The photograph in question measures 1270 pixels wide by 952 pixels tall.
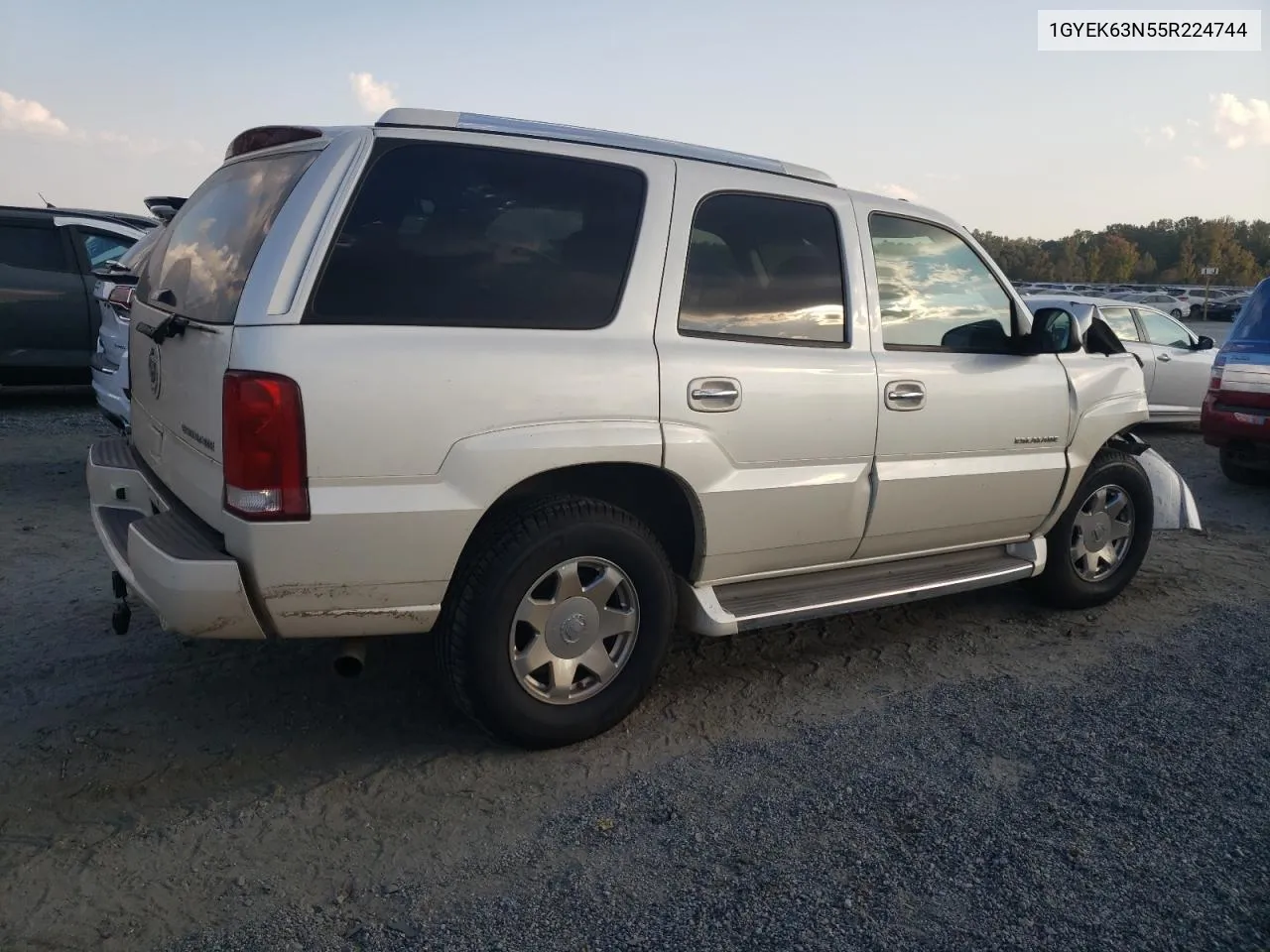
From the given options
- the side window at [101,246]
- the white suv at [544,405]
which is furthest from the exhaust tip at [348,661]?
the side window at [101,246]

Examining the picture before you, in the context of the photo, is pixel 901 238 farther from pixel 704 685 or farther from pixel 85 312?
pixel 85 312

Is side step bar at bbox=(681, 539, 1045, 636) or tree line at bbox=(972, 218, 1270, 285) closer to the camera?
side step bar at bbox=(681, 539, 1045, 636)

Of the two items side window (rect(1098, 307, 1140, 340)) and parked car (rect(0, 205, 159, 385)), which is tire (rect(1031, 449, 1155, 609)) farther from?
parked car (rect(0, 205, 159, 385))

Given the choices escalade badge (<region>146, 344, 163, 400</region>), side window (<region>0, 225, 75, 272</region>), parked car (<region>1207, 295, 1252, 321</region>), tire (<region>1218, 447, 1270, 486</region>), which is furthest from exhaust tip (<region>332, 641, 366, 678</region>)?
parked car (<region>1207, 295, 1252, 321</region>)

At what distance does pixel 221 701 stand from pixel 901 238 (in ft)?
10.4

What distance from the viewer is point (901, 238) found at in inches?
167

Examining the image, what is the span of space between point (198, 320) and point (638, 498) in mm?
1537

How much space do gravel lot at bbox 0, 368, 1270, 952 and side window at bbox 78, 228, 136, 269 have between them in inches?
249

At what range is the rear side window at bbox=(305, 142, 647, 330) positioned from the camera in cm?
300

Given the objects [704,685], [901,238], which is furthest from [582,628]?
[901,238]

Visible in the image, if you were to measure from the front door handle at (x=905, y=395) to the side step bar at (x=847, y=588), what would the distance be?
0.69 meters

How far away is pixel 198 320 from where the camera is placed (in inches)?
124

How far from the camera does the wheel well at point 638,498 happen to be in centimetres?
329

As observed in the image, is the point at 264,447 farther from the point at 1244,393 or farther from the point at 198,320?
the point at 1244,393
